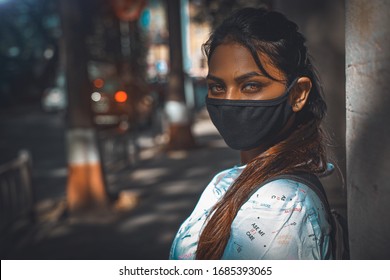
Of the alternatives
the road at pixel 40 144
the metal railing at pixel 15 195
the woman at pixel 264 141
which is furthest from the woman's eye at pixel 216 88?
the road at pixel 40 144

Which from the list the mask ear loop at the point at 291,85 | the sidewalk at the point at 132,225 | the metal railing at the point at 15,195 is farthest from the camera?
the metal railing at the point at 15,195

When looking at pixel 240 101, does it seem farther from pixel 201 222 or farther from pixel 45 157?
pixel 45 157

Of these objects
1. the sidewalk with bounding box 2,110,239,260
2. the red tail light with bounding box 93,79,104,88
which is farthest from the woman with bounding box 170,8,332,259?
the red tail light with bounding box 93,79,104,88

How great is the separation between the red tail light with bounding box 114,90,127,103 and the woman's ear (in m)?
14.5

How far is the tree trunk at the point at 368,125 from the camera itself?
127 cm

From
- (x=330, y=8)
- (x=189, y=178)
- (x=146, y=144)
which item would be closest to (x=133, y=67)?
(x=146, y=144)

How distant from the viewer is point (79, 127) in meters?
6.75

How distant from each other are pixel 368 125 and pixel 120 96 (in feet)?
48.9

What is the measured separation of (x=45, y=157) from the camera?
1251 cm

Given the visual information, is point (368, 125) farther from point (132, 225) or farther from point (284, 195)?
point (132, 225)

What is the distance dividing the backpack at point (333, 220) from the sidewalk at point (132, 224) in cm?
379

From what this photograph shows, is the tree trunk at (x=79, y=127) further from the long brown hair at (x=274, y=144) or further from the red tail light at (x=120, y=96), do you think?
the red tail light at (x=120, y=96)

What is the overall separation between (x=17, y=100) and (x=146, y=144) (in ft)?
67.8

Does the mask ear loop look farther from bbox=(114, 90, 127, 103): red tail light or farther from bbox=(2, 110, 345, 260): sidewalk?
bbox=(114, 90, 127, 103): red tail light
